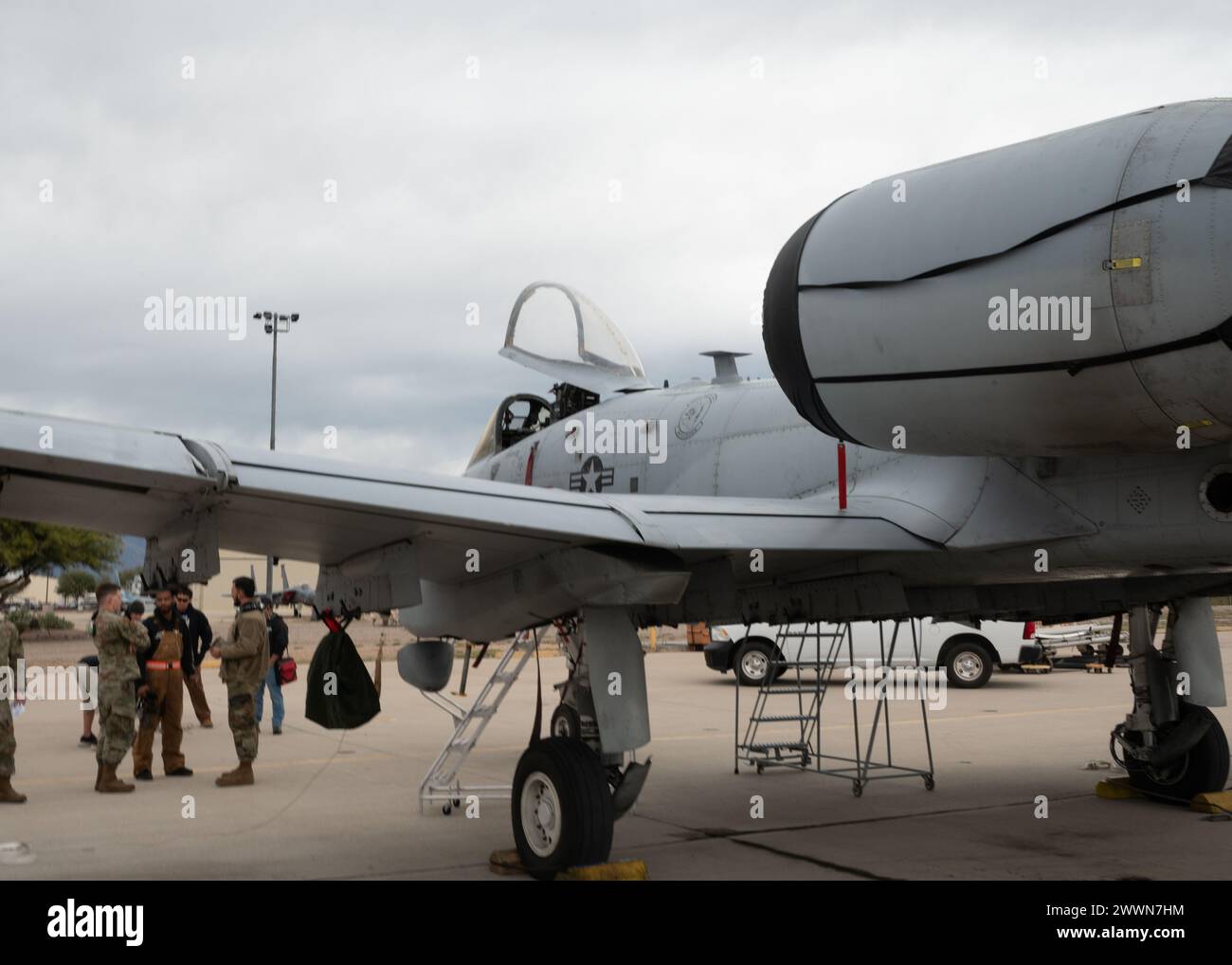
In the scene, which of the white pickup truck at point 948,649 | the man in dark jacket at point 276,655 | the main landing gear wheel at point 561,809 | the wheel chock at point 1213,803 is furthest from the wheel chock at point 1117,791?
the white pickup truck at point 948,649

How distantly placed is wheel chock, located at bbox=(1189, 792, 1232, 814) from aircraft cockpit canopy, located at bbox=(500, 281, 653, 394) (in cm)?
544

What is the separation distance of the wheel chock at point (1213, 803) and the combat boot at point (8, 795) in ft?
31.3

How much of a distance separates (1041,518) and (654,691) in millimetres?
14781

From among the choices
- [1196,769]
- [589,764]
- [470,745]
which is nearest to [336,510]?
[589,764]

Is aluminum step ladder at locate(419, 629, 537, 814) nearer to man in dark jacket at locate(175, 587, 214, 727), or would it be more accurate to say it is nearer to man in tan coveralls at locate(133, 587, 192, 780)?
man in tan coveralls at locate(133, 587, 192, 780)

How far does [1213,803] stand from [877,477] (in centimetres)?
420

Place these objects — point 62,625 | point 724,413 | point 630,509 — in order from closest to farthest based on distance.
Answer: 1. point 630,509
2. point 724,413
3. point 62,625

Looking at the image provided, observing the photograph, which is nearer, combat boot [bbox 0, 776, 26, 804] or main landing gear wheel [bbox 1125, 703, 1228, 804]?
main landing gear wheel [bbox 1125, 703, 1228, 804]

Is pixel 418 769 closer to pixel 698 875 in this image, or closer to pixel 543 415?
pixel 543 415

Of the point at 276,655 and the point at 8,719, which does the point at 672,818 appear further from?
the point at 276,655

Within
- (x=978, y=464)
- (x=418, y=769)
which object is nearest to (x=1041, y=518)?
(x=978, y=464)

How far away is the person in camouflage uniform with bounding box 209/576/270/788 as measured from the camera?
35.4 feet

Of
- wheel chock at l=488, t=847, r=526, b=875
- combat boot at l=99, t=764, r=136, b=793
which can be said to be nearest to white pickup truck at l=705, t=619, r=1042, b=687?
combat boot at l=99, t=764, r=136, b=793
